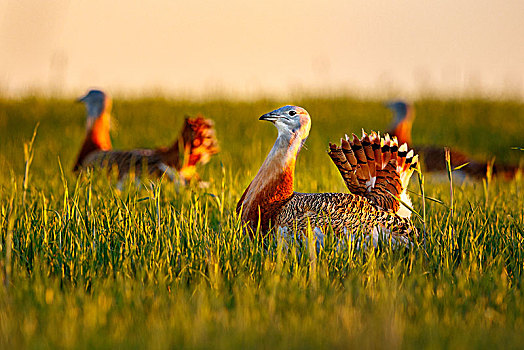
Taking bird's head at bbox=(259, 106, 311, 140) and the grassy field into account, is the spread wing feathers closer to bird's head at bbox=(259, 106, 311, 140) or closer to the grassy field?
bird's head at bbox=(259, 106, 311, 140)

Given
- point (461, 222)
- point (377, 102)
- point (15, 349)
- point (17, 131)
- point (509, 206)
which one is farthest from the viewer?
point (377, 102)

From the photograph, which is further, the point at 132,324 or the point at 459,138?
the point at 459,138

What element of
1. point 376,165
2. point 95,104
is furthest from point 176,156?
point 376,165

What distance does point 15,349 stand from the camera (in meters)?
2.33

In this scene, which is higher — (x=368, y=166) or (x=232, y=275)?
(x=368, y=166)

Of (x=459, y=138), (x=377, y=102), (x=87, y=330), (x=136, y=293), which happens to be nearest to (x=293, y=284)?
(x=136, y=293)

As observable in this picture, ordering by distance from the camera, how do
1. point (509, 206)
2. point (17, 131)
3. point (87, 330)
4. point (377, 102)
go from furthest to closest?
point (377, 102), point (17, 131), point (509, 206), point (87, 330)

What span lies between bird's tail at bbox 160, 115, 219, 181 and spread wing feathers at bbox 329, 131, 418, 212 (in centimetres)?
282

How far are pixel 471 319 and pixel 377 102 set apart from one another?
13.3 meters

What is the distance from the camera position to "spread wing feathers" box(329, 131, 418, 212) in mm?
4371

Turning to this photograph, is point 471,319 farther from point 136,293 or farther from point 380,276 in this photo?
point 136,293

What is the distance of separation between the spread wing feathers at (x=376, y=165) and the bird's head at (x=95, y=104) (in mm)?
5439

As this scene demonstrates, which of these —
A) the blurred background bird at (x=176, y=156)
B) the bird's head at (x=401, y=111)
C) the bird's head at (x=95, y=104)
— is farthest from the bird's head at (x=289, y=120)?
the bird's head at (x=401, y=111)

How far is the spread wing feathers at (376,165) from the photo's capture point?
4.37 m
